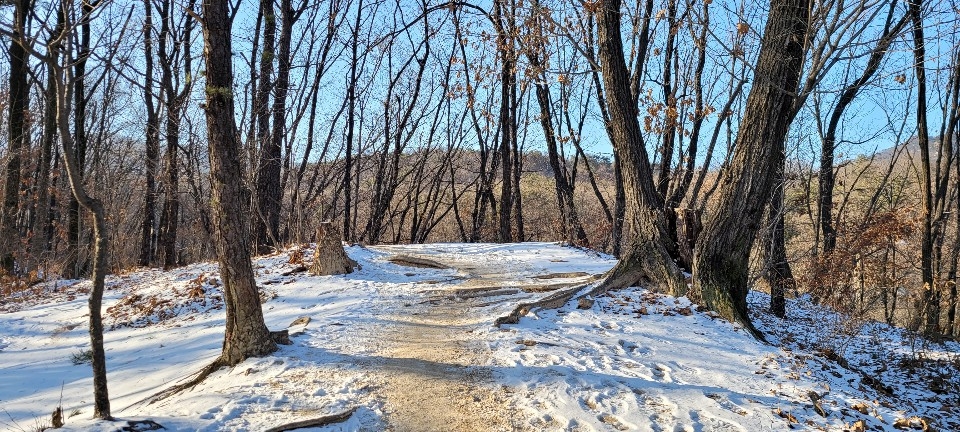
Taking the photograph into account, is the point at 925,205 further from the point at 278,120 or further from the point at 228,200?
the point at 278,120

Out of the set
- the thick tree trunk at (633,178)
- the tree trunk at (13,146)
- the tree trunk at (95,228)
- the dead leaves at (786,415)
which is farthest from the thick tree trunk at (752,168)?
the tree trunk at (13,146)

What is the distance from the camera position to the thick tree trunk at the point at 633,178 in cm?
747

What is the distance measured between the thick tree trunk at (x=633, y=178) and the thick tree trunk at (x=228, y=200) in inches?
176

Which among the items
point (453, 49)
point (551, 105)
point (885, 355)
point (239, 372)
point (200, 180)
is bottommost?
point (885, 355)

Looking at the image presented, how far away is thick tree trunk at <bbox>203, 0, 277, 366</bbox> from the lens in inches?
182

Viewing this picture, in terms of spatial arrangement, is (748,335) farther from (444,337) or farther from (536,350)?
(444,337)

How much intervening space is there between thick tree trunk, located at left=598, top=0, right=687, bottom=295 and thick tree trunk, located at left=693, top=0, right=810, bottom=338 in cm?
75

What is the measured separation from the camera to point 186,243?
3316 centimetres

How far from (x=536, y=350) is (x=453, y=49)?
1844cm

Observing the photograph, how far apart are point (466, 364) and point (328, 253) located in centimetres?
474

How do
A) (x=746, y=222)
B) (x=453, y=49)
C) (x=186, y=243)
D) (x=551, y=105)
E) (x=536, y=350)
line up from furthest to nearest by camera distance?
(x=186, y=243) → (x=453, y=49) → (x=551, y=105) → (x=746, y=222) → (x=536, y=350)

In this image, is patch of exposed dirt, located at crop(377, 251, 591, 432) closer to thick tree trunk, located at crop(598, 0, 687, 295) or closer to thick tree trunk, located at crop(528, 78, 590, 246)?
thick tree trunk, located at crop(598, 0, 687, 295)

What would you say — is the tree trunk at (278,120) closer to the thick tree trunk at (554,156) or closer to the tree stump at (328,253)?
the tree stump at (328,253)

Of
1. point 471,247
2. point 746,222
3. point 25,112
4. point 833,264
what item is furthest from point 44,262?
point 833,264
